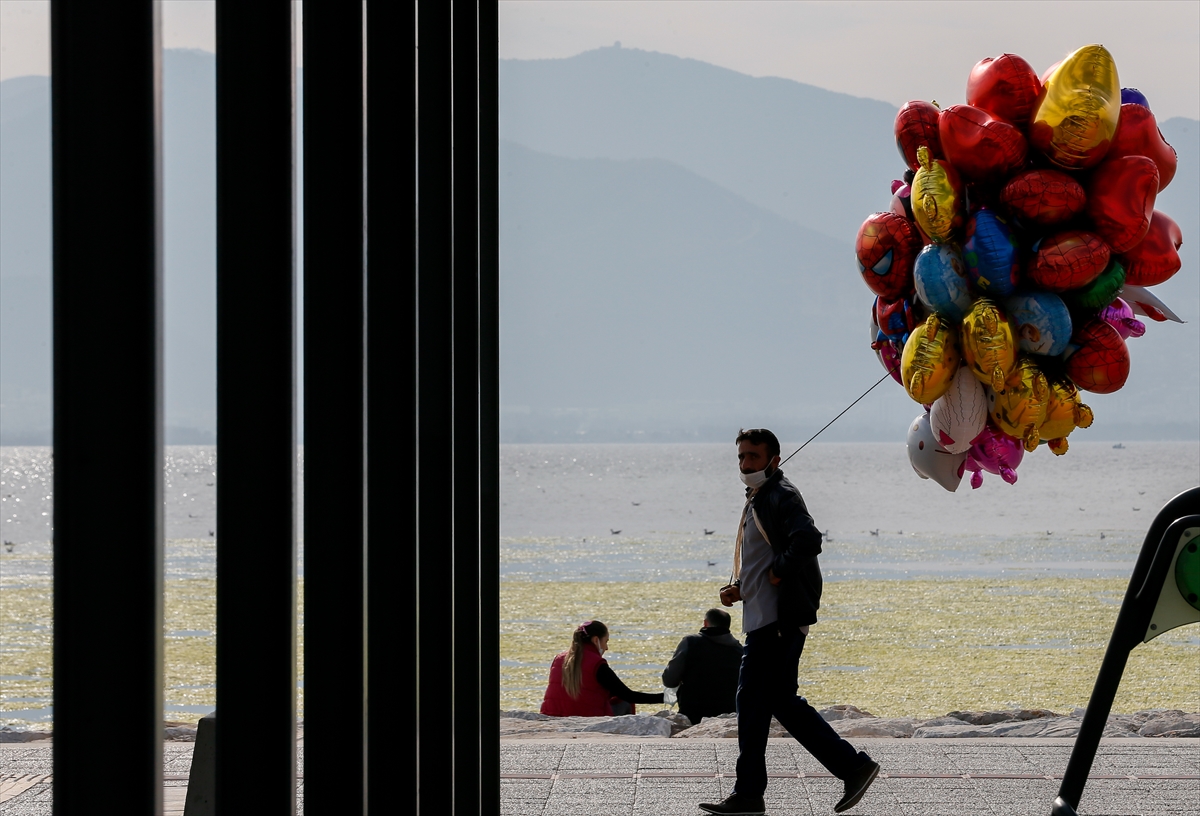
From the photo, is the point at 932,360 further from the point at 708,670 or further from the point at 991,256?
the point at 708,670

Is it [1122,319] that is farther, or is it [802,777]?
[802,777]

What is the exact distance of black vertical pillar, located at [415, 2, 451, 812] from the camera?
278 centimetres

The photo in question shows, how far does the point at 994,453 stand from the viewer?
4.94 meters

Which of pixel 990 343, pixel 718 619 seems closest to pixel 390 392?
pixel 990 343

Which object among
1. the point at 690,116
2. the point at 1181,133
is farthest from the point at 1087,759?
the point at 690,116

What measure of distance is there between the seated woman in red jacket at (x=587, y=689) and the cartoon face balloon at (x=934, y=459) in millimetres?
2326

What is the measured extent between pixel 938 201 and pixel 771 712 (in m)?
2.17

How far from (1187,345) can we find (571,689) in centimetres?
15379

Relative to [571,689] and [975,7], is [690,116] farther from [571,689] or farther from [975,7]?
[571,689]

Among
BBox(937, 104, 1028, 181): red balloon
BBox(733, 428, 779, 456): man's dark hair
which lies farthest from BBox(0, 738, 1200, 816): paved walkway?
BBox(937, 104, 1028, 181): red balloon

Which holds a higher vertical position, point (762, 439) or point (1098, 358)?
point (1098, 358)

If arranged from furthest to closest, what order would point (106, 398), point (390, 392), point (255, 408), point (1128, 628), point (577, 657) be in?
point (577, 657), point (1128, 628), point (390, 392), point (255, 408), point (106, 398)

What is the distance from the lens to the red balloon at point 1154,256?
4.59 meters

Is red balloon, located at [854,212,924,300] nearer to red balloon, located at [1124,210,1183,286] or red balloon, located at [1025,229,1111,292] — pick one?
red balloon, located at [1025,229,1111,292]
